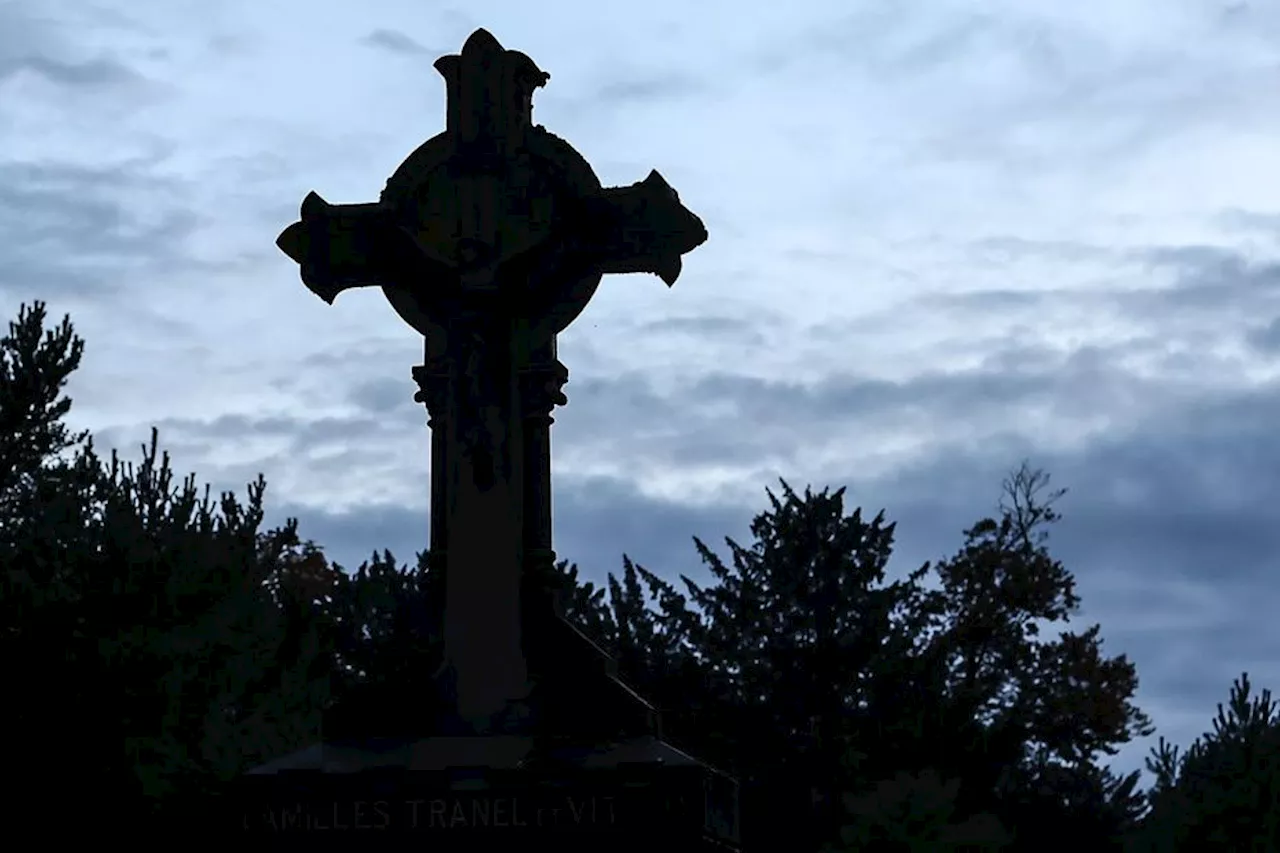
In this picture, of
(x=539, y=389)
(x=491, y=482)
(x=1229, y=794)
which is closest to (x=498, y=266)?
(x=539, y=389)

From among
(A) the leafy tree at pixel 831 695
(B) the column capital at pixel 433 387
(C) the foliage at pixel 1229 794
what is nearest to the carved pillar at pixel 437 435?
(B) the column capital at pixel 433 387

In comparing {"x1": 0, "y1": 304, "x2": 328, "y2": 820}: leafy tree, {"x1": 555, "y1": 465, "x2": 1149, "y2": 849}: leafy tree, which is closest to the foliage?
{"x1": 0, "y1": 304, "x2": 328, "y2": 820}: leafy tree

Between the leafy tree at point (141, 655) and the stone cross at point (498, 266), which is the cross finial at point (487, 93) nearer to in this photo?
the stone cross at point (498, 266)

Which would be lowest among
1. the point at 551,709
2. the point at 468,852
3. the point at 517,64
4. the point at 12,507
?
the point at 468,852

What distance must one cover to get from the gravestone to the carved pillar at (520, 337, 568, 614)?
0.01 m

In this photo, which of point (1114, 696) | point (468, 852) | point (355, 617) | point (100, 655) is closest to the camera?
point (468, 852)

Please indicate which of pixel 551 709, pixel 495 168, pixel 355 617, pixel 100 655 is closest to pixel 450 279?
pixel 495 168

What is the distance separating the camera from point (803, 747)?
138 ft

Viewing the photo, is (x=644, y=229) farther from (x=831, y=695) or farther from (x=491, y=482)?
(x=831, y=695)

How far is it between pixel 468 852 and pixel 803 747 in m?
34.4

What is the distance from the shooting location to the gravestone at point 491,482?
328 inches

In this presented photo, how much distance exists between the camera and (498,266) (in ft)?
31.0

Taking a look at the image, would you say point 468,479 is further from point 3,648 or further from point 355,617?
point 355,617

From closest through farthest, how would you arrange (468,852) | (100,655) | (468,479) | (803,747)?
(468,852) < (468,479) < (100,655) < (803,747)
